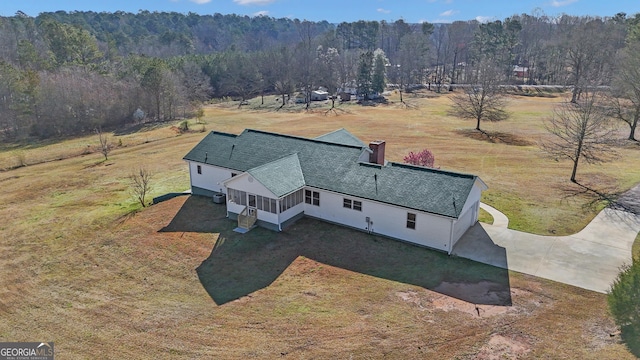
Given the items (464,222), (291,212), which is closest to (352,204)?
(291,212)

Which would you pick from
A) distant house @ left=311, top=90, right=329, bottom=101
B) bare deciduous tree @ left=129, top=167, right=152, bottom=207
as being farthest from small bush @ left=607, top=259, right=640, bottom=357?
distant house @ left=311, top=90, right=329, bottom=101

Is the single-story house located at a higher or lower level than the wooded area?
lower

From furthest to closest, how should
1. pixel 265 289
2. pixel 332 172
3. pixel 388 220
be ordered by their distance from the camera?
pixel 332 172
pixel 388 220
pixel 265 289

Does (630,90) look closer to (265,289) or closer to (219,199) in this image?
(219,199)

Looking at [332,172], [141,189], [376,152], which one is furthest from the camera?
[141,189]

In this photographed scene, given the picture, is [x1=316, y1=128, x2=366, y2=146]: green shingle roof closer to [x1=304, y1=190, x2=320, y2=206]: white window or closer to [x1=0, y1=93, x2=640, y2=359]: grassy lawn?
[x1=304, y1=190, x2=320, y2=206]: white window

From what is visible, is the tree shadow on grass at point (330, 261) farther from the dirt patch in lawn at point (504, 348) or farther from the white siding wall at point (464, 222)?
the dirt patch in lawn at point (504, 348)

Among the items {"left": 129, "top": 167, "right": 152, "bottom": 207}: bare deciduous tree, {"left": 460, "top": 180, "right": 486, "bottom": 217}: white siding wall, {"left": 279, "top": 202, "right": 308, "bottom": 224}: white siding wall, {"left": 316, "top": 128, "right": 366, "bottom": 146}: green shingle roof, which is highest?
{"left": 316, "top": 128, "right": 366, "bottom": 146}: green shingle roof
